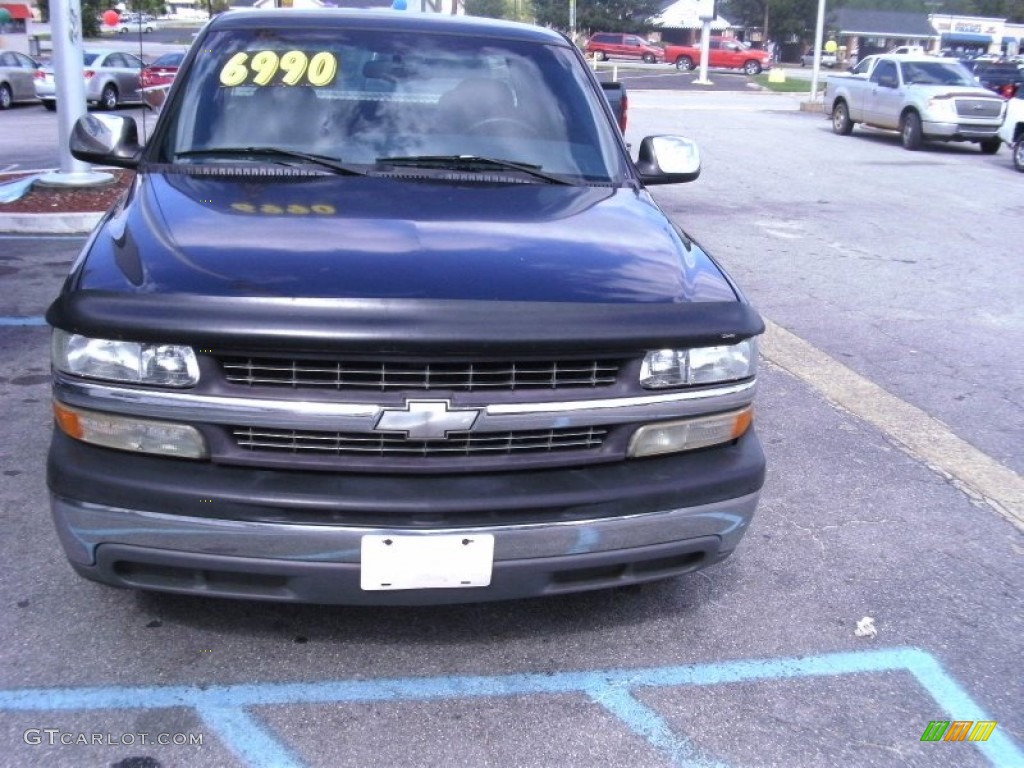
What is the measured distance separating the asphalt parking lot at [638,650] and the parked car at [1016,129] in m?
13.2

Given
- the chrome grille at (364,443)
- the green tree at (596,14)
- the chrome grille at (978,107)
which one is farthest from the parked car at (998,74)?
the green tree at (596,14)

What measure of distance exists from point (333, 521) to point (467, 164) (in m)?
Result: 1.74

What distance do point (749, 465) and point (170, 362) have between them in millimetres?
1620

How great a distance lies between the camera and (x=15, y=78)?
24922mm

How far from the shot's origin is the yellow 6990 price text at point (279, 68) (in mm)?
4160

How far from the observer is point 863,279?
8.74 meters

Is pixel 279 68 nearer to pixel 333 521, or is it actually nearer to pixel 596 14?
pixel 333 521

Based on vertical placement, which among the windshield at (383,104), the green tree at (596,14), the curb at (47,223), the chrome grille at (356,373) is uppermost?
the green tree at (596,14)

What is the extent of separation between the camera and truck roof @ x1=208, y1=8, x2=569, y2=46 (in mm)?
4469

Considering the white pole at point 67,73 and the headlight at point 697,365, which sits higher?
the white pole at point 67,73

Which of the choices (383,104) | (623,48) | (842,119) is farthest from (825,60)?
(383,104)

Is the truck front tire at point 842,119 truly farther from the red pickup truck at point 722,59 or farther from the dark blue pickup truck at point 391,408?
the red pickup truck at point 722,59

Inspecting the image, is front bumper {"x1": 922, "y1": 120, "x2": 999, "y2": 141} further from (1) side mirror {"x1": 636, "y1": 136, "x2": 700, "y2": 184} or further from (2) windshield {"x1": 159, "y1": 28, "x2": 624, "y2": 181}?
(2) windshield {"x1": 159, "y1": 28, "x2": 624, "y2": 181}

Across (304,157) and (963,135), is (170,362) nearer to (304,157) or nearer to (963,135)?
(304,157)
